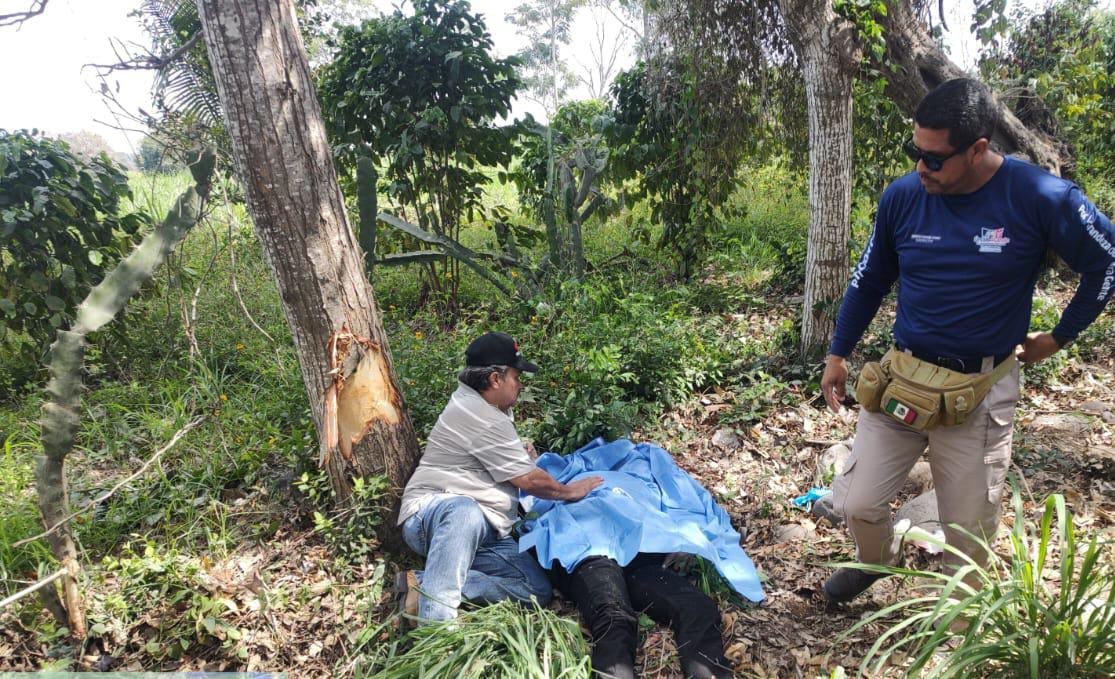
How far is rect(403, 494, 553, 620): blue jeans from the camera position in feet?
8.33

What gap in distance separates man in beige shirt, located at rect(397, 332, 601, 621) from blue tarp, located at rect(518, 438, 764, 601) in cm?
10

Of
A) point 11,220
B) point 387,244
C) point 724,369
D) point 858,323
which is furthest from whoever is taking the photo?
point 387,244

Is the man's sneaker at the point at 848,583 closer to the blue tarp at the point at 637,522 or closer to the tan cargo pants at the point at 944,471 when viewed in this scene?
the tan cargo pants at the point at 944,471

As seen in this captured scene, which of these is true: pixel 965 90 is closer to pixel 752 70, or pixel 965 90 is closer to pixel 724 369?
pixel 724 369

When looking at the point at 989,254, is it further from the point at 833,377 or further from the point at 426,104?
the point at 426,104

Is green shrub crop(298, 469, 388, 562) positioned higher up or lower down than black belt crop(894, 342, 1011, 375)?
lower down

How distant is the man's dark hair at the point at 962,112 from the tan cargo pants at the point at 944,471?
2.70ft

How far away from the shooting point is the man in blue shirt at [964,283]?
6.50 ft

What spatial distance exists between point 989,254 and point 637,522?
169 cm

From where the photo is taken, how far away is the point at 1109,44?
7.13 metres

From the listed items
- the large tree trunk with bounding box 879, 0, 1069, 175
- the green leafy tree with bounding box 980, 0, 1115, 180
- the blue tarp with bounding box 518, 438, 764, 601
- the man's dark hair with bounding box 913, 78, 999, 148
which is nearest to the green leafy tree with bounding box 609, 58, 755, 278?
the large tree trunk with bounding box 879, 0, 1069, 175

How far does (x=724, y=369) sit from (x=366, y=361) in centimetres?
257

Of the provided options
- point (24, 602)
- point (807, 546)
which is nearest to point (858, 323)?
point (807, 546)

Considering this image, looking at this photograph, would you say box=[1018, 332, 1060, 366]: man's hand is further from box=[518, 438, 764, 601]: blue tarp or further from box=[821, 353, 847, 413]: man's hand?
box=[518, 438, 764, 601]: blue tarp
